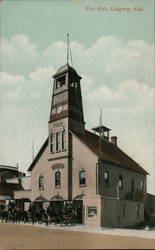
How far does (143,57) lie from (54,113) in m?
16.6

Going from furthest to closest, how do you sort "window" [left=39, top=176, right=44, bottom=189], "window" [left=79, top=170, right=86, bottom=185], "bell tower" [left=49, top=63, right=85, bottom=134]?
"window" [left=39, top=176, right=44, bottom=189]
"bell tower" [left=49, top=63, right=85, bottom=134]
"window" [left=79, top=170, right=86, bottom=185]

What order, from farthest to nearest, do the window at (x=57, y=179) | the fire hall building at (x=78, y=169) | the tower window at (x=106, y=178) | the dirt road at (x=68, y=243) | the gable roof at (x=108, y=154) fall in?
the window at (x=57, y=179)
the gable roof at (x=108, y=154)
the tower window at (x=106, y=178)
the fire hall building at (x=78, y=169)
the dirt road at (x=68, y=243)

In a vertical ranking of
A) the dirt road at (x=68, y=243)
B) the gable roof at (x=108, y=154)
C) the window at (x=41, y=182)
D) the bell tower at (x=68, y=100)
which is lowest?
the dirt road at (x=68, y=243)

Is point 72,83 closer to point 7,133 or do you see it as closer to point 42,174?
point 42,174

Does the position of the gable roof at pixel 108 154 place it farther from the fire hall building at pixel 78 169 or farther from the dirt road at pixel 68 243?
the dirt road at pixel 68 243

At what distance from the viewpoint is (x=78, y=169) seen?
29.0m

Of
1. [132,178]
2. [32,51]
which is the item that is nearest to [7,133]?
[32,51]

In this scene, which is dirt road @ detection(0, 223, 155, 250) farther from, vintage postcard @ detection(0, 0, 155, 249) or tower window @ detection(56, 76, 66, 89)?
tower window @ detection(56, 76, 66, 89)

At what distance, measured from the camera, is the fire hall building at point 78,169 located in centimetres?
2749

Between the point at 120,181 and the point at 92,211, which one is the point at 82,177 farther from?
the point at 120,181

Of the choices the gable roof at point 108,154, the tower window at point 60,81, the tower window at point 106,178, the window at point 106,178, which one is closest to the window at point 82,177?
the tower window at point 106,178

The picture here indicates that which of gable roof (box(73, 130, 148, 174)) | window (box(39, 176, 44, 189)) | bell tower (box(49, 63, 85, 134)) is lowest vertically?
window (box(39, 176, 44, 189))

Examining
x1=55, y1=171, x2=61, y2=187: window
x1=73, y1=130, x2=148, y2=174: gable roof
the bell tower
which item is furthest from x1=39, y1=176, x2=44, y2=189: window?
x1=73, y1=130, x2=148, y2=174: gable roof

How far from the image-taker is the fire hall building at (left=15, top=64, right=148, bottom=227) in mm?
27492
